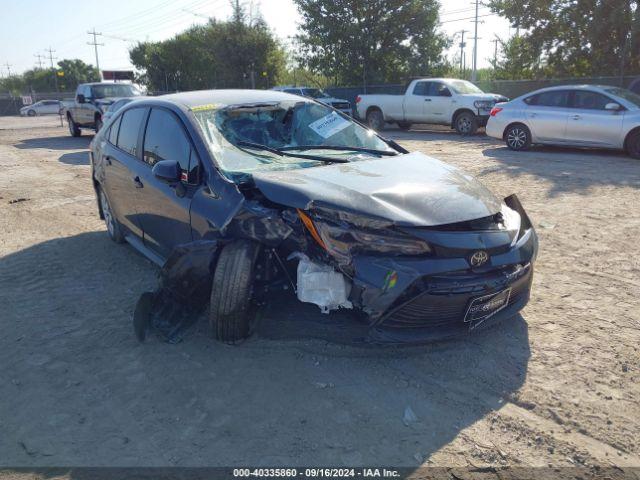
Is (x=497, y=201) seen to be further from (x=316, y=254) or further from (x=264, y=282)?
(x=264, y=282)

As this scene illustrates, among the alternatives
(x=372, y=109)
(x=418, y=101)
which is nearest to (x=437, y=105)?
(x=418, y=101)

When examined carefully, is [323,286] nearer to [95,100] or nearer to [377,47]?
[95,100]

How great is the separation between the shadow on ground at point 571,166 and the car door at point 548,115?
403 millimetres

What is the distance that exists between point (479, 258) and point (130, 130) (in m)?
3.57

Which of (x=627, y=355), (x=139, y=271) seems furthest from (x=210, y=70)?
(x=627, y=355)

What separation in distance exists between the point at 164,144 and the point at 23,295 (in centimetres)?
189

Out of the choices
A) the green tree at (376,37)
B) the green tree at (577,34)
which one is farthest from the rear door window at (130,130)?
the green tree at (376,37)

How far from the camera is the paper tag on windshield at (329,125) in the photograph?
470 centimetres

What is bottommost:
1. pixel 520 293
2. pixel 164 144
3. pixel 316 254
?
pixel 520 293

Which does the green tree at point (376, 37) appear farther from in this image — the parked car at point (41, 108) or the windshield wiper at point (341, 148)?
the parked car at point (41, 108)

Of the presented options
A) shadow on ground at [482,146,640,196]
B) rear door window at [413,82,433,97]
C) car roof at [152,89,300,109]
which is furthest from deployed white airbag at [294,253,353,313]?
rear door window at [413,82,433,97]

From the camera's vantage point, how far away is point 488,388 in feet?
10.0

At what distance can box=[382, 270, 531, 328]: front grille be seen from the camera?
307 centimetres

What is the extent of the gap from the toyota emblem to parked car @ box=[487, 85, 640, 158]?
9.12 meters
